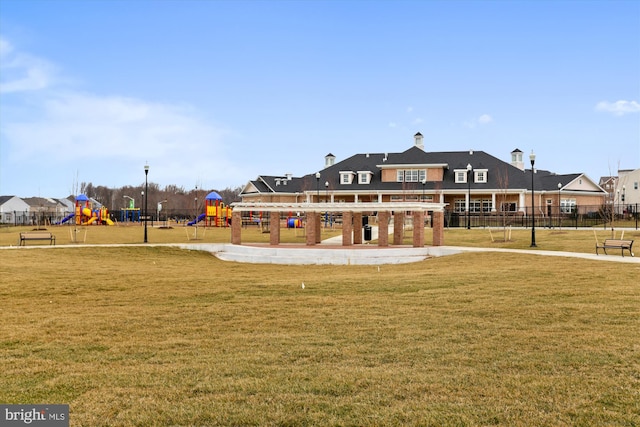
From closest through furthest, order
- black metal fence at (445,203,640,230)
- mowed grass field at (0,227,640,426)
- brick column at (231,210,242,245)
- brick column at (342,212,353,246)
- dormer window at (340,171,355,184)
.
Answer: mowed grass field at (0,227,640,426) < brick column at (342,212,353,246) < brick column at (231,210,242,245) < black metal fence at (445,203,640,230) < dormer window at (340,171,355,184)

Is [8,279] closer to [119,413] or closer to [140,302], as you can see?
[140,302]

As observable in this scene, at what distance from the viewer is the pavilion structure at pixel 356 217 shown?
1031 inches

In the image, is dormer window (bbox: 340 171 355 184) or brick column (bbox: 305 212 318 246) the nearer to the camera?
brick column (bbox: 305 212 318 246)

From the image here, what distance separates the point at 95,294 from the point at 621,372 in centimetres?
1127

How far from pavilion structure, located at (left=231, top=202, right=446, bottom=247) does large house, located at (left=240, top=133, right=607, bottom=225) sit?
21417 mm

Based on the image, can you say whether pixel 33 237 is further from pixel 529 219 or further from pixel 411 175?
pixel 411 175

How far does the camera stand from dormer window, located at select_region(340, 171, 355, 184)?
191ft

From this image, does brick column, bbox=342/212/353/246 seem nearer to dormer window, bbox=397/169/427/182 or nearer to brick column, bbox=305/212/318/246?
brick column, bbox=305/212/318/246

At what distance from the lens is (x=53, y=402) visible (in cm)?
532

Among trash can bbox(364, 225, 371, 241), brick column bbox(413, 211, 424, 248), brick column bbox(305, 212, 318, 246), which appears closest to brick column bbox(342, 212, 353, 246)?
brick column bbox(305, 212, 318, 246)

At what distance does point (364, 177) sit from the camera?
58.2 meters

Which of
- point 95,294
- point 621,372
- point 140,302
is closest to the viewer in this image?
point 621,372

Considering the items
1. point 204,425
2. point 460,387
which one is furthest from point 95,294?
point 460,387

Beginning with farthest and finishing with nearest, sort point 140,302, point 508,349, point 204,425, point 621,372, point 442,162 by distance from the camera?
1. point 442,162
2. point 140,302
3. point 508,349
4. point 621,372
5. point 204,425
